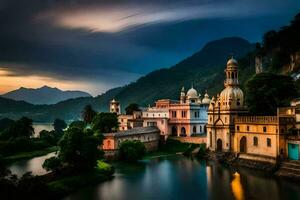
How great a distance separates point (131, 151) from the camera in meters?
52.5

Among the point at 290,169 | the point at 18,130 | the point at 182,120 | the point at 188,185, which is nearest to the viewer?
the point at 188,185

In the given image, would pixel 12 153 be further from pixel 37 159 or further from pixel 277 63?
pixel 277 63

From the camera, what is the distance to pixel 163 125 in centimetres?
7081

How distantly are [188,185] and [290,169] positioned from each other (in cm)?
1006

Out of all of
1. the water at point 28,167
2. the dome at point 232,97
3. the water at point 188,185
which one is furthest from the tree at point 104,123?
the dome at point 232,97

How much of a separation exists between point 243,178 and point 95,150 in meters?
14.4

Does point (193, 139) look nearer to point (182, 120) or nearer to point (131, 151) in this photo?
point (182, 120)

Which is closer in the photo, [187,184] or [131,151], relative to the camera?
[187,184]

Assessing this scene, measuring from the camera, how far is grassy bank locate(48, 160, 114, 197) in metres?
34.6

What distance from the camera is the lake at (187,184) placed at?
33.6m

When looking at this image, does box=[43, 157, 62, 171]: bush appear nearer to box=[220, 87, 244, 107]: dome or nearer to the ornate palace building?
box=[220, 87, 244, 107]: dome

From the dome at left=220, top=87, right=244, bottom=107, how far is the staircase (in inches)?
532

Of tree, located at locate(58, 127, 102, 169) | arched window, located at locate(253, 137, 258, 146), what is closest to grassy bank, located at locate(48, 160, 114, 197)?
tree, located at locate(58, 127, 102, 169)

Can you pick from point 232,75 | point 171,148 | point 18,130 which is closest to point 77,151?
point 232,75
